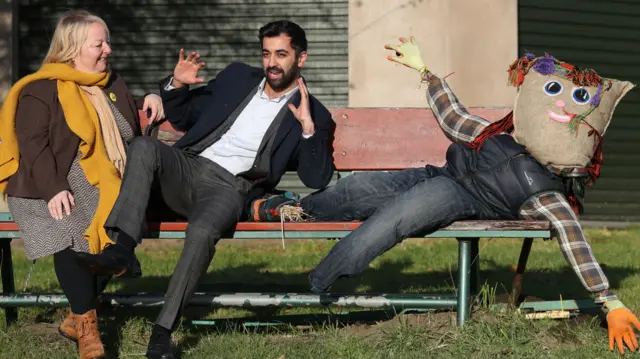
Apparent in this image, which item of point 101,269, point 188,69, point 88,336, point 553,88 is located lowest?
point 88,336

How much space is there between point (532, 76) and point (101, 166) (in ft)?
6.95

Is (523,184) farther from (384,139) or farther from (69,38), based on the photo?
(69,38)

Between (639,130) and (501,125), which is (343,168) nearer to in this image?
(501,125)

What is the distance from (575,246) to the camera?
16.4 ft

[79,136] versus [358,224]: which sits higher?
[79,136]

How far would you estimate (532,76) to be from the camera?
17.5 ft

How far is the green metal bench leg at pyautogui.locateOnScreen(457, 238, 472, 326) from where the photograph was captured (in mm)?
5094

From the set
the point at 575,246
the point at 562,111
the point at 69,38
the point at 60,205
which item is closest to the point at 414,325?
the point at 575,246

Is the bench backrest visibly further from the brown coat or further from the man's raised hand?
the brown coat

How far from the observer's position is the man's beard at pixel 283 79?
222 inches

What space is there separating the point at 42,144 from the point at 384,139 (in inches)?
76.8

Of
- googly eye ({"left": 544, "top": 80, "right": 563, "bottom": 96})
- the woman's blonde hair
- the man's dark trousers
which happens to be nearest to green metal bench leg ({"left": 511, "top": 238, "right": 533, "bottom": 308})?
googly eye ({"left": 544, "top": 80, "right": 563, "bottom": 96})

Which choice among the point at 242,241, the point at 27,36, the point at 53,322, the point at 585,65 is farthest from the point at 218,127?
the point at 585,65

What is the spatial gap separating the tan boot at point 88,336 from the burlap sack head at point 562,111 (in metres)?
2.18
